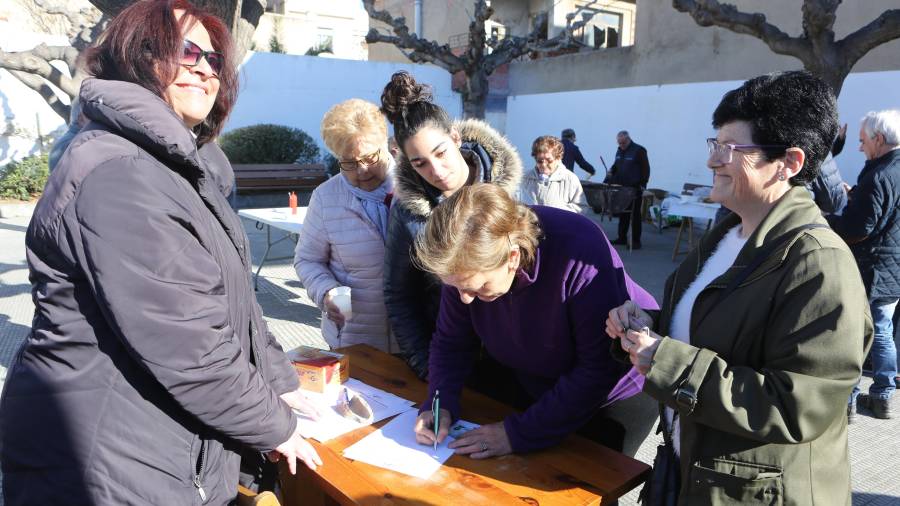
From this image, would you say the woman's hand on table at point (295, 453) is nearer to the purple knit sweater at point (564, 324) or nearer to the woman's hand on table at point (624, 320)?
the purple knit sweater at point (564, 324)

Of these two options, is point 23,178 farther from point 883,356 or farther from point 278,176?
point 883,356

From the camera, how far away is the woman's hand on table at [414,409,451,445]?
66.0 inches

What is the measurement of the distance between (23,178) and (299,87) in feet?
18.8

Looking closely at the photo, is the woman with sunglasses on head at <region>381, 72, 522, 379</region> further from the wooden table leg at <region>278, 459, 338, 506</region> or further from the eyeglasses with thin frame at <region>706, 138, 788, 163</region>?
the eyeglasses with thin frame at <region>706, 138, 788, 163</region>

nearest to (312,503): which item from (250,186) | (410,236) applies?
(410,236)

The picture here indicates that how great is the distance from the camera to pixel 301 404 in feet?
5.92

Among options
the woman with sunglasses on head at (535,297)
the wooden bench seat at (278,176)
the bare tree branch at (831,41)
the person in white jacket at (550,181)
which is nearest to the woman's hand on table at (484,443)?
the woman with sunglasses on head at (535,297)

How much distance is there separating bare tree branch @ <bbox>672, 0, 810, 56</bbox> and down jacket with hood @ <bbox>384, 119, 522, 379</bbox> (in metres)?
5.54

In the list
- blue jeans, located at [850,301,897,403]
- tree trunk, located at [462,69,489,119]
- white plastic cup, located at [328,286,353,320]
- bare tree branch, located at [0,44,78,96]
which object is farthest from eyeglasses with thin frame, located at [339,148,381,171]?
tree trunk, located at [462,69,489,119]

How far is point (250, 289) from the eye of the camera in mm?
1451

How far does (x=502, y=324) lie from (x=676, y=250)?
684cm

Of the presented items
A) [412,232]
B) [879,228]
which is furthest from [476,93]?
[412,232]

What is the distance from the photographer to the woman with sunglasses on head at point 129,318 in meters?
1.09

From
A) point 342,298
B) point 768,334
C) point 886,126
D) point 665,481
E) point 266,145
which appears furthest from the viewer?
point 266,145
